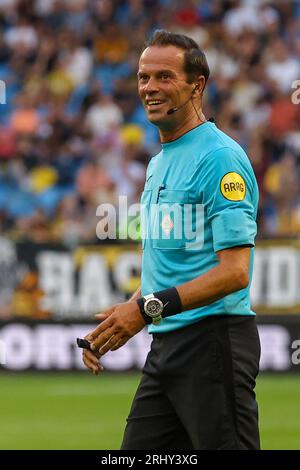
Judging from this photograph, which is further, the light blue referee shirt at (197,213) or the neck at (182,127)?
the neck at (182,127)

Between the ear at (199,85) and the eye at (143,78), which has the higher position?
the eye at (143,78)

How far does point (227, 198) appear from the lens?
4785 millimetres

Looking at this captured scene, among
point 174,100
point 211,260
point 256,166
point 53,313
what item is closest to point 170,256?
point 211,260

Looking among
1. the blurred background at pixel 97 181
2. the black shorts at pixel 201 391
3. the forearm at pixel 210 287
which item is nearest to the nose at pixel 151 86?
the forearm at pixel 210 287

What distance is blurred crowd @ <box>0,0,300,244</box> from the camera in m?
15.9

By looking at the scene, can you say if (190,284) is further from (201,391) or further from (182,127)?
(182,127)

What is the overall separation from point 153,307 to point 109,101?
12.9 m

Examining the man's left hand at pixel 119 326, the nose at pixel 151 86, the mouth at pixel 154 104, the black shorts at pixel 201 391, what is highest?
the nose at pixel 151 86

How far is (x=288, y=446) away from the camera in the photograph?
919 centimetres

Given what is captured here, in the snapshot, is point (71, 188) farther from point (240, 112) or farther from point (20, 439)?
point (20, 439)

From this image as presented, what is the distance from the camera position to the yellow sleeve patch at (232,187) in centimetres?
478

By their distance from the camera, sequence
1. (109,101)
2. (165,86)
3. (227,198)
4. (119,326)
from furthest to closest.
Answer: (109,101) → (165,86) → (227,198) → (119,326)

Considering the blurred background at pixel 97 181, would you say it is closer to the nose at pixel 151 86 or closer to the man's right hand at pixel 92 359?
the man's right hand at pixel 92 359

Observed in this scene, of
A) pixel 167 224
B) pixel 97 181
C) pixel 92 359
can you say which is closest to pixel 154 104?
pixel 167 224
